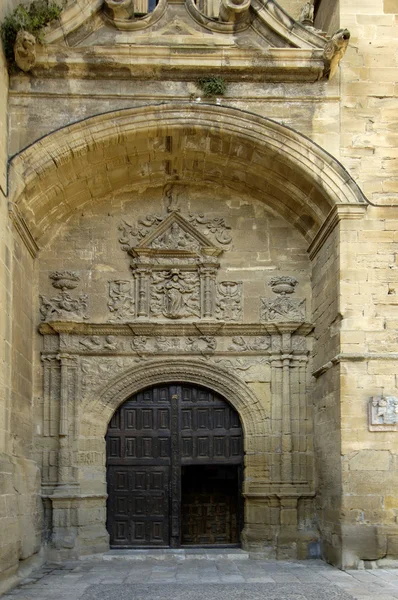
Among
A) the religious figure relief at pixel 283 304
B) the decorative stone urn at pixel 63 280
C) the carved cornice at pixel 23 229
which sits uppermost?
the carved cornice at pixel 23 229

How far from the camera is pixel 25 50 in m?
8.67

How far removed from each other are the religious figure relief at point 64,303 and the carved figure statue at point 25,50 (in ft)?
8.63

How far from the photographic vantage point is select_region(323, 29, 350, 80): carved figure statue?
28.9 ft

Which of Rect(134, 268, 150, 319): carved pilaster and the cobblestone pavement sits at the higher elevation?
Rect(134, 268, 150, 319): carved pilaster

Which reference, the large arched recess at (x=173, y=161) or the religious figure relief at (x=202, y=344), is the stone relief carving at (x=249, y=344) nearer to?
the religious figure relief at (x=202, y=344)

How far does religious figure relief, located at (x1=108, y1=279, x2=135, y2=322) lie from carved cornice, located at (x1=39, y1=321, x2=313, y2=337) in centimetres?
14

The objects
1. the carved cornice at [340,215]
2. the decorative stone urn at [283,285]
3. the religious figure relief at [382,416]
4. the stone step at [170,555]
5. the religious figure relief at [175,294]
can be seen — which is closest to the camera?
the religious figure relief at [382,416]

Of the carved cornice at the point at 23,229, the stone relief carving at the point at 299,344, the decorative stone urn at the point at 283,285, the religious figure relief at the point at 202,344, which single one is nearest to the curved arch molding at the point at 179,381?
the religious figure relief at the point at 202,344

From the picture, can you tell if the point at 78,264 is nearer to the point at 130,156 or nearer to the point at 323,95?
the point at 130,156

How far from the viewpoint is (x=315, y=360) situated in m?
9.93

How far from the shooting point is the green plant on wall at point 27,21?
8.64m

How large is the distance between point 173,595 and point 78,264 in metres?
4.57

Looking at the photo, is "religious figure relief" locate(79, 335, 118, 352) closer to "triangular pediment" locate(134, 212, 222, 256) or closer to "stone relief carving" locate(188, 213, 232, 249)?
"triangular pediment" locate(134, 212, 222, 256)

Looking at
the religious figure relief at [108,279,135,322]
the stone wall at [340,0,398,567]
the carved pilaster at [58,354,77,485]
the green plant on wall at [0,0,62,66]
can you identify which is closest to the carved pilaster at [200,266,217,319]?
the religious figure relief at [108,279,135,322]
